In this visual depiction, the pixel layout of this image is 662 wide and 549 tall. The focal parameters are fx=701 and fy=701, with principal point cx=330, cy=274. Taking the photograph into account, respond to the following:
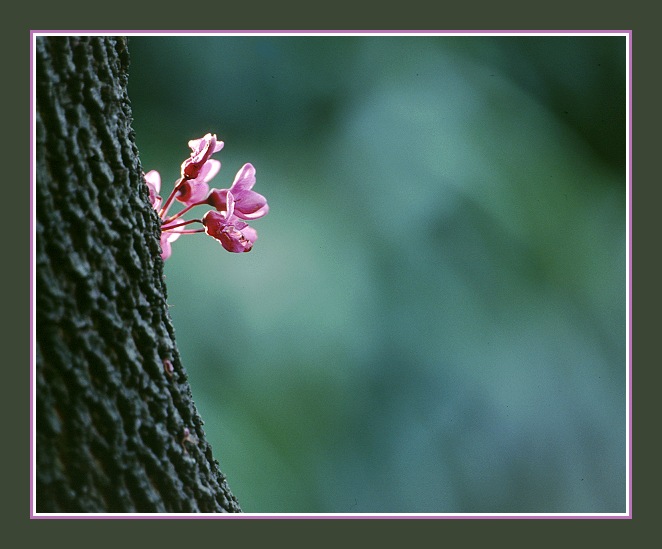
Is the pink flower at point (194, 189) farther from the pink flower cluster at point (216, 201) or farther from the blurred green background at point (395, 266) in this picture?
the blurred green background at point (395, 266)

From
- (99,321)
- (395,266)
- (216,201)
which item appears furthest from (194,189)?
(395,266)

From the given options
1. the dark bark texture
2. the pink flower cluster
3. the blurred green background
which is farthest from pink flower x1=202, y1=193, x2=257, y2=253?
the blurred green background

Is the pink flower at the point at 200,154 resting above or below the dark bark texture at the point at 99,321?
above

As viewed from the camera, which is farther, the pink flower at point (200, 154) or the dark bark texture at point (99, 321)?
the pink flower at point (200, 154)

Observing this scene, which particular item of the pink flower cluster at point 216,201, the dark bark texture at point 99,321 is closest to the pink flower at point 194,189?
the pink flower cluster at point 216,201

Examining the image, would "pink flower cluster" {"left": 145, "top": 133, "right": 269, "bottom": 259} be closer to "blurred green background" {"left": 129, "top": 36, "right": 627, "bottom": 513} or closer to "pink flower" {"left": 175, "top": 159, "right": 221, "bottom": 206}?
"pink flower" {"left": 175, "top": 159, "right": 221, "bottom": 206}

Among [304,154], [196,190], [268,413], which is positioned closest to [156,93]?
[304,154]

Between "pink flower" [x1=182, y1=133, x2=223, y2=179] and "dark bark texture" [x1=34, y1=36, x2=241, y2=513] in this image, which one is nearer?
"dark bark texture" [x1=34, y1=36, x2=241, y2=513]
